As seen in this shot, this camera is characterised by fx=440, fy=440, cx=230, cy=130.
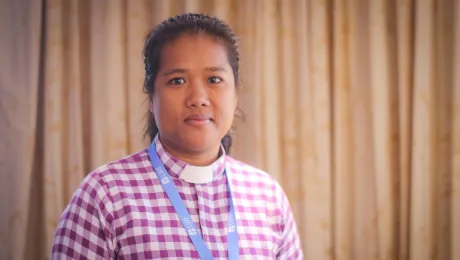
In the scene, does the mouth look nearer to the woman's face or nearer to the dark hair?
the woman's face

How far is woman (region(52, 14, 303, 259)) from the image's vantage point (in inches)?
44.4

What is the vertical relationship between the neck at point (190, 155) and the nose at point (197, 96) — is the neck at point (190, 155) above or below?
below

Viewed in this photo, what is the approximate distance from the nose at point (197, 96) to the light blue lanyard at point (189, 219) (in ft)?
0.68

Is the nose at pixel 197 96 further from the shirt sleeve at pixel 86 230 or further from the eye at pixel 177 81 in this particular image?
the shirt sleeve at pixel 86 230

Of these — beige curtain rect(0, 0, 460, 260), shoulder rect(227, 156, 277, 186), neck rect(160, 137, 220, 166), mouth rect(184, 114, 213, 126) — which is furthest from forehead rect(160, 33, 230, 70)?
beige curtain rect(0, 0, 460, 260)

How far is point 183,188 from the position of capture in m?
1.26

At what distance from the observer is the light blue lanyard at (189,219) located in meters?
1.17

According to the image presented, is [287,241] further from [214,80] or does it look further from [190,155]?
[214,80]

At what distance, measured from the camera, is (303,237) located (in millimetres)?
2260

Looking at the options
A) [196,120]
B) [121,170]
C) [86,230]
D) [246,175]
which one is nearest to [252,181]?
[246,175]

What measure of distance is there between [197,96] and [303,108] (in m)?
1.14

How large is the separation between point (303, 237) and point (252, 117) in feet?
2.20

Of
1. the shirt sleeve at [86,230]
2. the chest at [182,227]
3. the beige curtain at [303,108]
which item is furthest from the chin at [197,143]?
the beige curtain at [303,108]

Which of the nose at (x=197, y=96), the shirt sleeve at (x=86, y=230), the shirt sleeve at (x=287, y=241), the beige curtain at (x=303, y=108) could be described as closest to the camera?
the shirt sleeve at (x=86, y=230)
